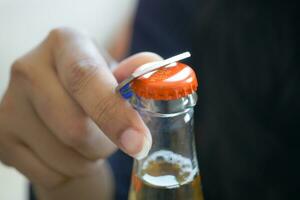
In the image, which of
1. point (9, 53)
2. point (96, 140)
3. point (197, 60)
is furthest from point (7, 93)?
point (9, 53)

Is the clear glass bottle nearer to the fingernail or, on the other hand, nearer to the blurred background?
the fingernail

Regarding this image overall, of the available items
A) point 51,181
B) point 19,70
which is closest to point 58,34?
point 19,70

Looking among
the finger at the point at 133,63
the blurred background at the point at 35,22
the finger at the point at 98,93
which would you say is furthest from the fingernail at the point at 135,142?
the blurred background at the point at 35,22

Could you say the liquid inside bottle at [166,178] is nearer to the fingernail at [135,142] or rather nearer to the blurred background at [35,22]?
the fingernail at [135,142]

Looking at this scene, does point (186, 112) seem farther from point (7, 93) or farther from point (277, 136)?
point (277, 136)

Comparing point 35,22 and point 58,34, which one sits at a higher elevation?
point 58,34

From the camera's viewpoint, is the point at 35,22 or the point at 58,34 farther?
the point at 35,22

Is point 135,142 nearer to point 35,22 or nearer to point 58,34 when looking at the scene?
point 58,34
